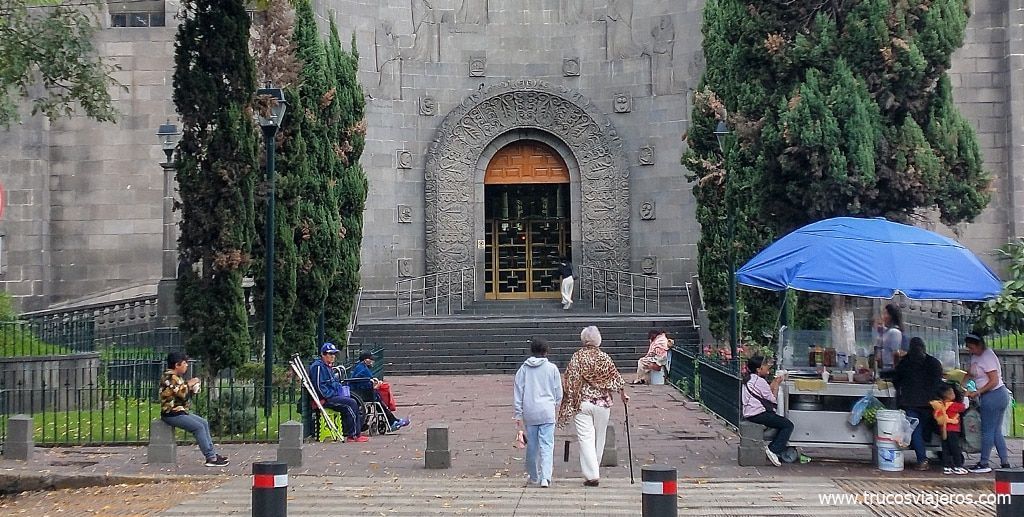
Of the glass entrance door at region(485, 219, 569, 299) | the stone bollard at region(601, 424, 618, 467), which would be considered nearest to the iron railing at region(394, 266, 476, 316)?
the glass entrance door at region(485, 219, 569, 299)

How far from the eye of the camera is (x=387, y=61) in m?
29.1

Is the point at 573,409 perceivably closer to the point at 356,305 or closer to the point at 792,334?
the point at 792,334

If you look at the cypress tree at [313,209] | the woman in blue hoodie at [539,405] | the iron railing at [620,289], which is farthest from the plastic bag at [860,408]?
the iron railing at [620,289]

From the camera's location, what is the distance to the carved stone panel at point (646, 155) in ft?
95.2

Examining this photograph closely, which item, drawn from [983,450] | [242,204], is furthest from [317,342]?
[983,450]

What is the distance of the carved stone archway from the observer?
29.0 metres

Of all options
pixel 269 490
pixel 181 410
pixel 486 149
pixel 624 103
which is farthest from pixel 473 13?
pixel 269 490

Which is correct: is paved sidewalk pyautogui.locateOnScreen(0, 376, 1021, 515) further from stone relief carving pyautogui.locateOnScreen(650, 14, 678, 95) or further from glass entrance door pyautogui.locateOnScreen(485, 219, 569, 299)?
stone relief carving pyautogui.locateOnScreen(650, 14, 678, 95)

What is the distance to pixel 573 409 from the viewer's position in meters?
10.6

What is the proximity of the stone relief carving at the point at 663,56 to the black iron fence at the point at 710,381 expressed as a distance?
10.2 meters

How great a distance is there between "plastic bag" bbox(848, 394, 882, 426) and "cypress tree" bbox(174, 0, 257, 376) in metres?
7.96

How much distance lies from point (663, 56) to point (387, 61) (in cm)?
775

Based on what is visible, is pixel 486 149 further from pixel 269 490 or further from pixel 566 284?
pixel 269 490

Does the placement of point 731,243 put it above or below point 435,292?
above
